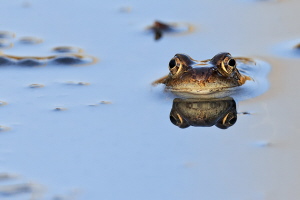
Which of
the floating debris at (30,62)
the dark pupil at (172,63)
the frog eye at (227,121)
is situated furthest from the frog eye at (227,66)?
the floating debris at (30,62)

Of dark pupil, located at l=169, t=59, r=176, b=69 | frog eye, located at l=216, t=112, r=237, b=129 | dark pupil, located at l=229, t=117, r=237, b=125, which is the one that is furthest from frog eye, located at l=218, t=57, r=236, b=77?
dark pupil, located at l=229, t=117, r=237, b=125

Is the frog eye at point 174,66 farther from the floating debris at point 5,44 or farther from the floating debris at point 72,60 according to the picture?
the floating debris at point 5,44

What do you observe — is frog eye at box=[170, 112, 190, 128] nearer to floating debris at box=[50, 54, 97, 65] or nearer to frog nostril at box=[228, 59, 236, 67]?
frog nostril at box=[228, 59, 236, 67]

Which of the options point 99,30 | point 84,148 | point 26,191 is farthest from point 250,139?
point 99,30

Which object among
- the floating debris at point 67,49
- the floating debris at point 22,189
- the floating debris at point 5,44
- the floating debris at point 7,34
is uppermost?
the floating debris at point 7,34

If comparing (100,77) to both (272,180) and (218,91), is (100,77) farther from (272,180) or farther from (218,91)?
(272,180)

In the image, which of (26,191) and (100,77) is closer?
(26,191)

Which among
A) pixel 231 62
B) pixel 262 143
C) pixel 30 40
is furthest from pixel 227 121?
pixel 30 40
